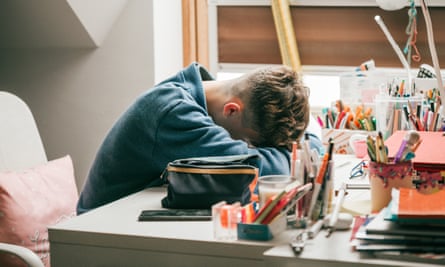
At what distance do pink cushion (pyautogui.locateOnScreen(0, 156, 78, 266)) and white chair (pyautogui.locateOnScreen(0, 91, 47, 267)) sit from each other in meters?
0.06

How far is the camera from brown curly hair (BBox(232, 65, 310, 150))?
1.82 metres

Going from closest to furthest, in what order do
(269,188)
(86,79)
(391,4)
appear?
(269,188)
(391,4)
(86,79)

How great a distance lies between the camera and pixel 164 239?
1340 millimetres

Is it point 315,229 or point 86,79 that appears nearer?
point 315,229

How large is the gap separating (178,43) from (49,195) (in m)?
0.98

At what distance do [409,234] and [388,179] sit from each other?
26cm

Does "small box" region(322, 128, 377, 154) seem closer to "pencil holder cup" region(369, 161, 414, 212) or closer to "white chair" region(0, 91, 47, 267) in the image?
"pencil holder cup" region(369, 161, 414, 212)

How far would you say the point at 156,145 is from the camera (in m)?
1.74

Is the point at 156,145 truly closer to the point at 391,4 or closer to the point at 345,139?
the point at 345,139

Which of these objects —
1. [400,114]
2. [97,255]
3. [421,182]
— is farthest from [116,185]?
[400,114]

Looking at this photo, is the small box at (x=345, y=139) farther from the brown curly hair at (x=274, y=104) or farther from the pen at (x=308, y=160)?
the pen at (x=308, y=160)

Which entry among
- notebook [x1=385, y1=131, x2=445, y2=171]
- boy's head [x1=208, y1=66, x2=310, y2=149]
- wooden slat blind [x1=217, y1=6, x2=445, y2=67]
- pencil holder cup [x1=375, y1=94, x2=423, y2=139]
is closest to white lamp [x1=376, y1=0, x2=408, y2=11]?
wooden slat blind [x1=217, y1=6, x2=445, y2=67]

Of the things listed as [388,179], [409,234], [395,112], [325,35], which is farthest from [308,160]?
[325,35]

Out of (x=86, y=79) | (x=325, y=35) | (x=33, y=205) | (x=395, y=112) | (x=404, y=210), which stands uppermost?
(x=325, y=35)
